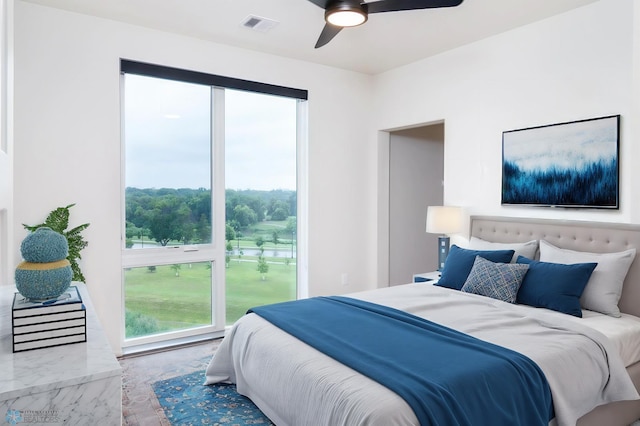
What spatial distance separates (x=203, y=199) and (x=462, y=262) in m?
2.43

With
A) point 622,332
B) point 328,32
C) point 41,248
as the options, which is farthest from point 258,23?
point 622,332

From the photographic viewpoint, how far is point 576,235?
3.28m

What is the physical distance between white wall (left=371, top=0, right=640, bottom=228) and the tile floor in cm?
280

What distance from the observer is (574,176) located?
132 inches

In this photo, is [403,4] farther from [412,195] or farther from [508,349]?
[412,195]

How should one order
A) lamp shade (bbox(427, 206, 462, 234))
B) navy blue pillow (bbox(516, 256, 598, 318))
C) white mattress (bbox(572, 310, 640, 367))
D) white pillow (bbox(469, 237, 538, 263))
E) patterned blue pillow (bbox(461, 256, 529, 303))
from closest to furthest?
white mattress (bbox(572, 310, 640, 367)) → navy blue pillow (bbox(516, 256, 598, 318)) → patterned blue pillow (bbox(461, 256, 529, 303)) → white pillow (bbox(469, 237, 538, 263)) → lamp shade (bbox(427, 206, 462, 234))

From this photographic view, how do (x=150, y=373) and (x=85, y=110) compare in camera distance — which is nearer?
(x=150, y=373)

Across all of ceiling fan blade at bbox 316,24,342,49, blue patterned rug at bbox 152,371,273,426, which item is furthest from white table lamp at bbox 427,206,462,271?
blue patterned rug at bbox 152,371,273,426

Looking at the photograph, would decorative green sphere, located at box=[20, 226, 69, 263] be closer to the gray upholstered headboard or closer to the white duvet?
the white duvet

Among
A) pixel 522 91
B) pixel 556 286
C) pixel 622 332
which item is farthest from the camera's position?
pixel 522 91

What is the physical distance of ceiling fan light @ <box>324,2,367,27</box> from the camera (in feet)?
8.46

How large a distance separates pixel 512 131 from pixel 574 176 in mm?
660

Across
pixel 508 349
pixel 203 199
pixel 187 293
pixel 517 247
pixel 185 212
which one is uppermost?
pixel 203 199

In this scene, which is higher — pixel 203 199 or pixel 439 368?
pixel 203 199
